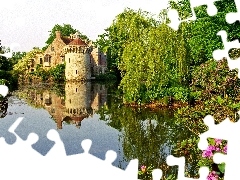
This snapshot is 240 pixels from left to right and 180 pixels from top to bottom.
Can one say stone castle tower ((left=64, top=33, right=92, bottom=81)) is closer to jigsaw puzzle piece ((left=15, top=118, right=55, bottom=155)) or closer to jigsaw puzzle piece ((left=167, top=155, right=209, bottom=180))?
jigsaw puzzle piece ((left=15, top=118, right=55, bottom=155))

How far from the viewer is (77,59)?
70.9ft

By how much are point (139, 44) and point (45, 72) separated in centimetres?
1323

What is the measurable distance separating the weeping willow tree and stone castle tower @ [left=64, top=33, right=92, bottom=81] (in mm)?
9497

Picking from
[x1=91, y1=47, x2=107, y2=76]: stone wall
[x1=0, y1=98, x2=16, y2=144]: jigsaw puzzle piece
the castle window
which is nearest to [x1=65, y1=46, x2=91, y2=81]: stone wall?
the castle window

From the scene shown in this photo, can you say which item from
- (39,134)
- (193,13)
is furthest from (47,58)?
(193,13)

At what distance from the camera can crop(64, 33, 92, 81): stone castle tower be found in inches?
843

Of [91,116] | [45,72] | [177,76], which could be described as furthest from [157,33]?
[45,72]

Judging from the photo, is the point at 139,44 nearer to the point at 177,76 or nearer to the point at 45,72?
the point at 177,76

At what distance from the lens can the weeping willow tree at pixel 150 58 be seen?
34.4 ft

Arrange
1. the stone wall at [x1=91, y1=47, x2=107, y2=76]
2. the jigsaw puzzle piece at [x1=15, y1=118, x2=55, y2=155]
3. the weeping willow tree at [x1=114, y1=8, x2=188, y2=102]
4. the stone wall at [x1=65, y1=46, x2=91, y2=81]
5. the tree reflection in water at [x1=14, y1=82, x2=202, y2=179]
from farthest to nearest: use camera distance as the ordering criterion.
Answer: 1. the stone wall at [x1=91, y1=47, x2=107, y2=76]
2. the stone wall at [x1=65, y1=46, x2=91, y2=81]
3. the weeping willow tree at [x1=114, y1=8, x2=188, y2=102]
4. the tree reflection in water at [x1=14, y1=82, x2=202, y2=179]
5. the jigsaw puzzle piece at [x1=15, y1=118, x2=55, y2=155]

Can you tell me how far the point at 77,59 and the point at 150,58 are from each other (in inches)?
450

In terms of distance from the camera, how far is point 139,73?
1097cm

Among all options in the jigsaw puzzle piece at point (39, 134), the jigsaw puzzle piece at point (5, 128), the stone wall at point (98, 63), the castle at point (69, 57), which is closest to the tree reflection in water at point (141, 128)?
the jigsaw puzzle piece at point (39, 134)

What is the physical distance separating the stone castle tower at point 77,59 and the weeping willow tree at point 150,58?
9.50 metres
